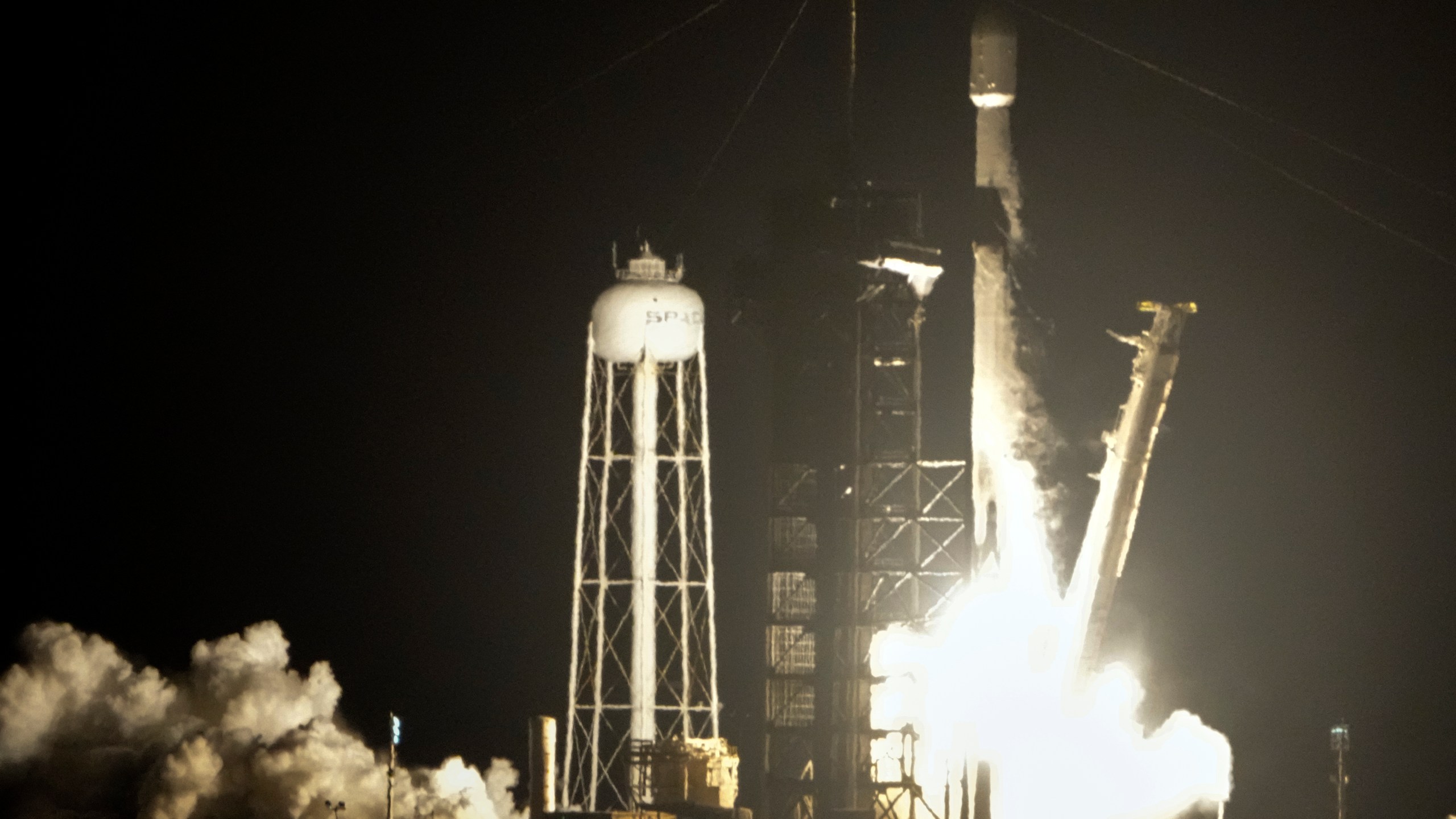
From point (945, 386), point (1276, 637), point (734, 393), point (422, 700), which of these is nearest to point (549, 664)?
point (422, 700)

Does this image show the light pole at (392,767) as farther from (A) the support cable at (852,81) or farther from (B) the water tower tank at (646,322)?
(A) the support cable at (852,81)

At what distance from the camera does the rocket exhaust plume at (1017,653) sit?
44906mm

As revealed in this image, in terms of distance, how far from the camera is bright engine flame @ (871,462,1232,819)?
45.5 meters

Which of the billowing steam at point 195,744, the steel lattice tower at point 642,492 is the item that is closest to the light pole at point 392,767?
the billowing steam at point 195,744

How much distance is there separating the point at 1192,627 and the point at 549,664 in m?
14.1

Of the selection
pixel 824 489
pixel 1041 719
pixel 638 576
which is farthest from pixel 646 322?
pixel 1041 719

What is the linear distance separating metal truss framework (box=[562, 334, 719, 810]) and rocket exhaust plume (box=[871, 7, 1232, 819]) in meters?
5.32

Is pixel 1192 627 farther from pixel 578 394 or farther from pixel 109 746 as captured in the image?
pixel 109 746

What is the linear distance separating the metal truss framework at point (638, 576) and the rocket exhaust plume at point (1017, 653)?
532 cm

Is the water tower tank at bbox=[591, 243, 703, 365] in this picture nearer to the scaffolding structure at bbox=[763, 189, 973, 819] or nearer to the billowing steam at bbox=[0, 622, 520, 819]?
the scaffolding structure at bbox=[763, 189, 973, 819]

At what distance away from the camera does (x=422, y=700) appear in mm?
60531

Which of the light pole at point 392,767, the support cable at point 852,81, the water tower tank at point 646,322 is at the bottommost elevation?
the light pole at point 392,767

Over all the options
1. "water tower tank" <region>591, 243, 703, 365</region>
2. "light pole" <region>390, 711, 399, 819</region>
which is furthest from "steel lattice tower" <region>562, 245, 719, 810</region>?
"light pole" <region>390, 711, 399, 819</region>

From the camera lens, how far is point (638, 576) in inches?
1967
